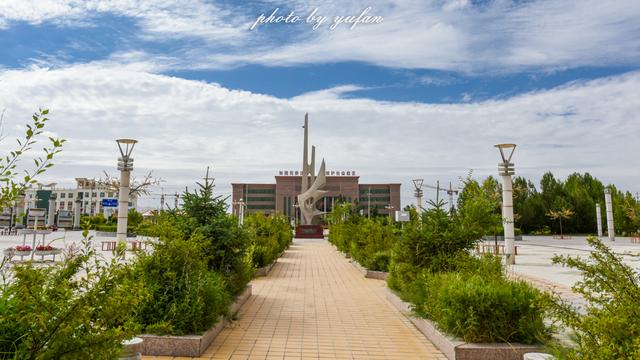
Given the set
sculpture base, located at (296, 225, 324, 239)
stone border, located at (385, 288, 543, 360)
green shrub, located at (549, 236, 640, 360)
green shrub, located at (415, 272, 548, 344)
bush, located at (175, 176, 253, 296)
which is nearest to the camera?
green shrub, located at (549, 236, 640, 360)

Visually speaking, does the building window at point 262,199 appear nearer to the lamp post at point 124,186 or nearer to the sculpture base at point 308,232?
the sculpture base at point 308,232

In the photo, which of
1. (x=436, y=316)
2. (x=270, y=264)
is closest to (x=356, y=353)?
(x=436, y=316)

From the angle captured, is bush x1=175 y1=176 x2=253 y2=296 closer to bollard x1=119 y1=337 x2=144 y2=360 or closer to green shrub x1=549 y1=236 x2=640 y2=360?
bollard x1=119 y1=337 x2=144 y2=360

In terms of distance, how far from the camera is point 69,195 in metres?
114

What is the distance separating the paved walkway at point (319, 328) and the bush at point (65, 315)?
96.9 inches

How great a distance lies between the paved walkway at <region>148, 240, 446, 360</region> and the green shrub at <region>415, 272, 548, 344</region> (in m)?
0.47

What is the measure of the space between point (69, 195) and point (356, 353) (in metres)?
127

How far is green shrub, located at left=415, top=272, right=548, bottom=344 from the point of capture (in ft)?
16.5

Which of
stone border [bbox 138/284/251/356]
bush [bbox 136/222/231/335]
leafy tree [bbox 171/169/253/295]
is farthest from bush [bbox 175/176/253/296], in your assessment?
stone border [bbox 138/284/251/356]

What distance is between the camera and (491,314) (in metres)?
5.08

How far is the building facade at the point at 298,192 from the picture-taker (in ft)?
334

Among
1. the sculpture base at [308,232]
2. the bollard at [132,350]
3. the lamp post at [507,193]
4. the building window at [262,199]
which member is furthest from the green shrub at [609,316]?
the building window at [262,199]

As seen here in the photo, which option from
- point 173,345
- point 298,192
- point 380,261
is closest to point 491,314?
point 173,345

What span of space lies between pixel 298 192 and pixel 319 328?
96.7m
